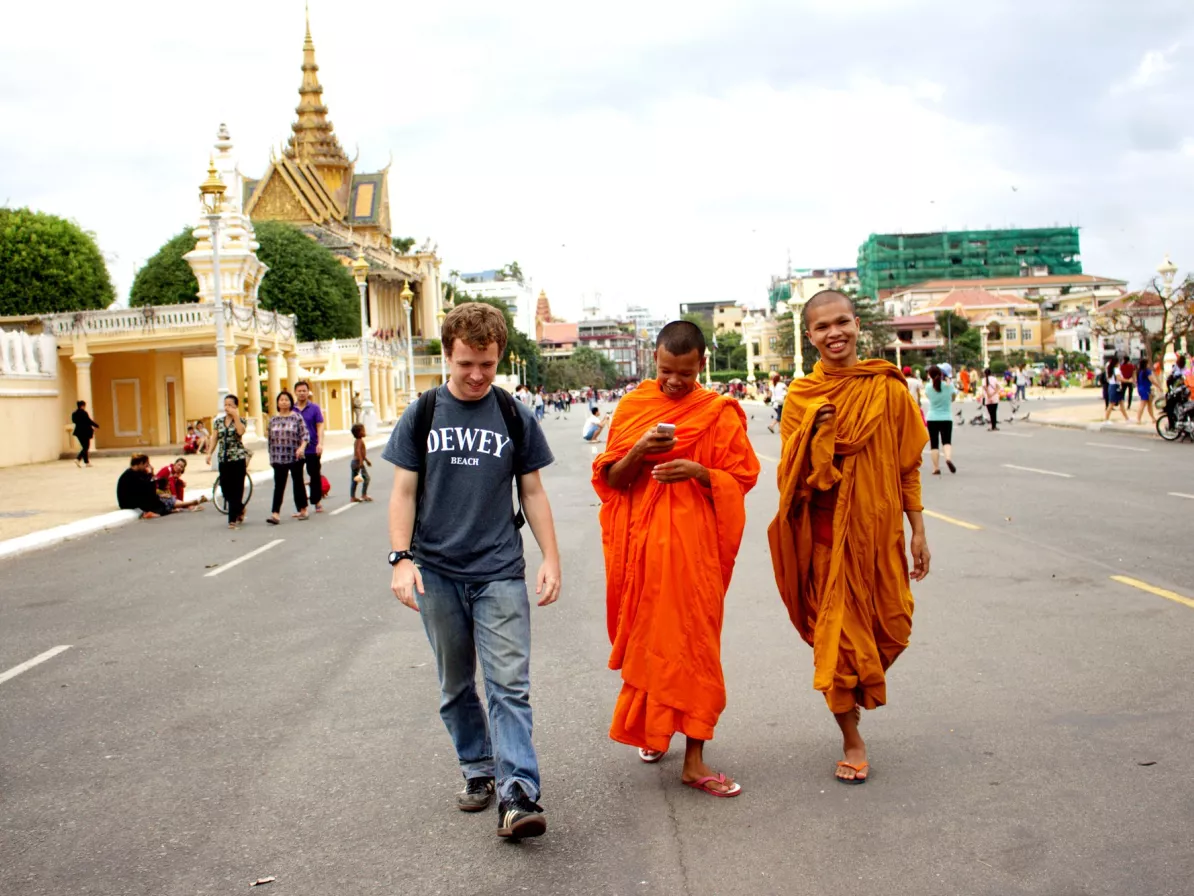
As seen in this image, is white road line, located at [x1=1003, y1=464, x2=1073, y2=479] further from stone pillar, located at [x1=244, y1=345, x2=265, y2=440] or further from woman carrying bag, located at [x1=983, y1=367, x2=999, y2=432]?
stone pillar, located at [x1=244, y1=345, x2=265, y2=440]

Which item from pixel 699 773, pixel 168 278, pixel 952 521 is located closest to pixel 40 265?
pixel 168 278

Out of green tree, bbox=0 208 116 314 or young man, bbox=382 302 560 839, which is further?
green tree, bbox=0 208 116 314

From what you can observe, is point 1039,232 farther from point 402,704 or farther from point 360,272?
point 402,704

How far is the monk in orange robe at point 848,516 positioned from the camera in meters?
4.37

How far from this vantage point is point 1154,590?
7.84 meters

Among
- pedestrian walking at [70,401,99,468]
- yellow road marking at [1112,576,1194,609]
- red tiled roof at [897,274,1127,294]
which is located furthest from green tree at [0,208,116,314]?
red tiled roof at [897,274,1127,294]

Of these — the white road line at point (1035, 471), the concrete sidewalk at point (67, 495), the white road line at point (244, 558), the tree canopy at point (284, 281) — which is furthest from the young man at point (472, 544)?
the tree canopy at point (284, 281)

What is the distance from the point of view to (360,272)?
4141 cm

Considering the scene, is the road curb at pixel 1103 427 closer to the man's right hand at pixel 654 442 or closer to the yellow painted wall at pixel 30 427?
the man's right hand at pixel 654 442

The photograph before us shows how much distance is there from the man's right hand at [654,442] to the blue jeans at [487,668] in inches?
24.9

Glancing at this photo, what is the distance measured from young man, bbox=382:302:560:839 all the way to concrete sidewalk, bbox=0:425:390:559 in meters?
10.1

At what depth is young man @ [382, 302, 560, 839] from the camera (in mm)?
4078

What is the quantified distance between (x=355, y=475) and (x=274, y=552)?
6.23m

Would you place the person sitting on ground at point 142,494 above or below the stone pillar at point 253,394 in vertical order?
below
